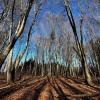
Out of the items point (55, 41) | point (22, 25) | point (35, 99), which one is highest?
point (55, 41)

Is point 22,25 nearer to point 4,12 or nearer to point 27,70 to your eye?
point 4,12

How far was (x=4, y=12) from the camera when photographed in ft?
71.2

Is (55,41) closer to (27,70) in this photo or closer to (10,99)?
(27,70)

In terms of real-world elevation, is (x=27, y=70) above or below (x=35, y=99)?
above

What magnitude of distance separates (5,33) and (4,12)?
39.3ft

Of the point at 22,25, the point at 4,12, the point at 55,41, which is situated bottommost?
the point at 22,25

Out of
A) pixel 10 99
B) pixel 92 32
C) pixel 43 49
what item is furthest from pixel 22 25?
pixel 43 49

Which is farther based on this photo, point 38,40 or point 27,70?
point 27,70

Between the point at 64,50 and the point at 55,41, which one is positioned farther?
the point at 64,50

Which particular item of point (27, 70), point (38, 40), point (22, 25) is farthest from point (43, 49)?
point (22, 25)

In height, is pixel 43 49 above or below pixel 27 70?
above

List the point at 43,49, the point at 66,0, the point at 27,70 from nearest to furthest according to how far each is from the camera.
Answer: the point at 66,0
the point at 43,49
the point at 27,70

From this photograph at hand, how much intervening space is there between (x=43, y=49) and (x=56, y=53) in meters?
9.40

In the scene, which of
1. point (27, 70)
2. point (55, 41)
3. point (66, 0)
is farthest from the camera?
point (27, 70)
